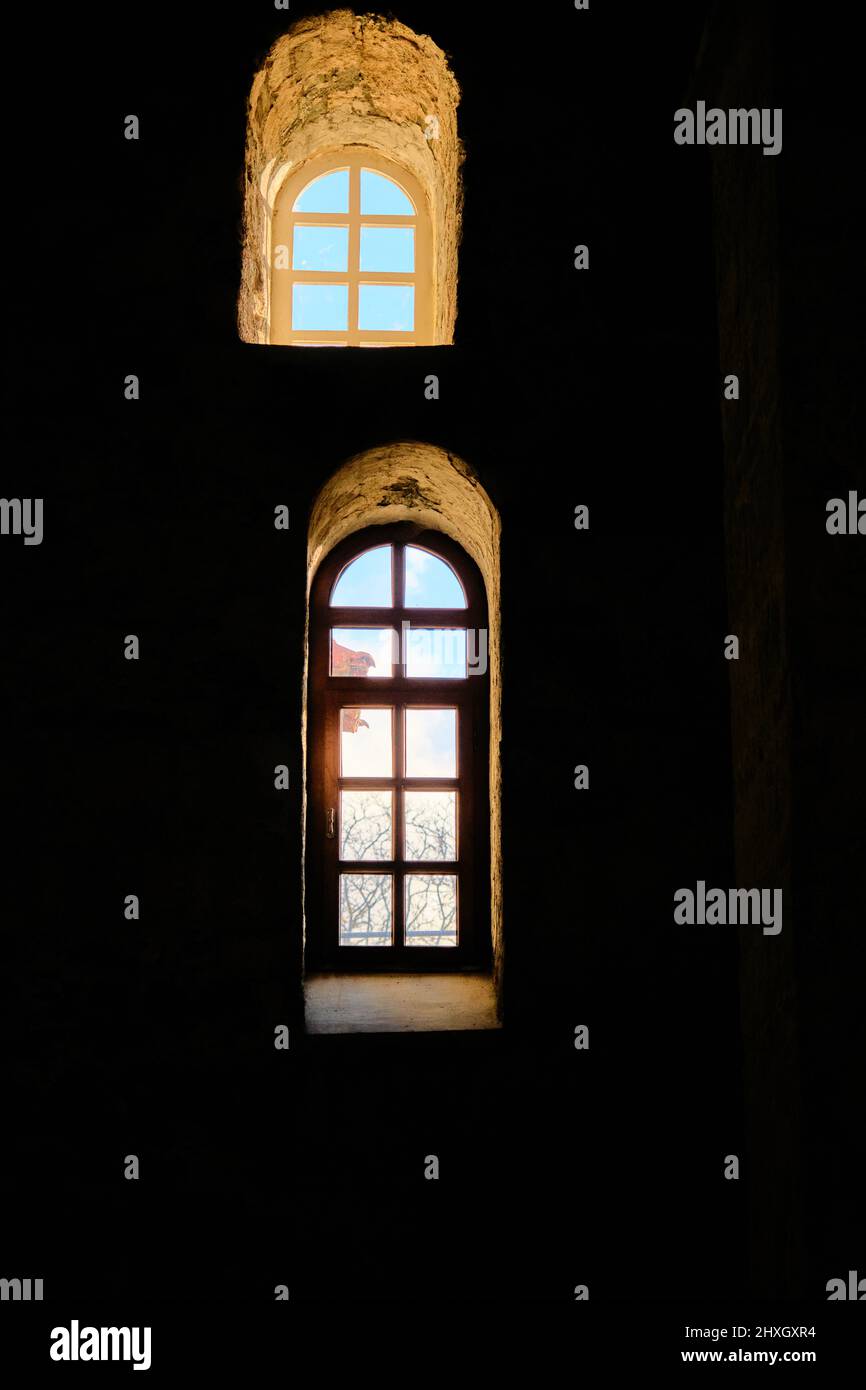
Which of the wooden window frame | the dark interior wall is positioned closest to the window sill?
the dark interior wall

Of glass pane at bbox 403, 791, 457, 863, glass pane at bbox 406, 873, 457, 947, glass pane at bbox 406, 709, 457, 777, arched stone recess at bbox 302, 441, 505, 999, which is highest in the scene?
arched stone recess at bbox 302, 441, 505, 999

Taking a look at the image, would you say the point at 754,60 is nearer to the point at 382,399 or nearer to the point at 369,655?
the point at 382,399

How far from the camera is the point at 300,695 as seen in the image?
3.75 meters

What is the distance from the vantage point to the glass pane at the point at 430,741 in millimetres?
4883

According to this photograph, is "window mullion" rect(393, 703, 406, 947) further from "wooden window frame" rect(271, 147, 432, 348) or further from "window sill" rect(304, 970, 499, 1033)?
"wooden window frame" rect(271, 147, 432, 348)

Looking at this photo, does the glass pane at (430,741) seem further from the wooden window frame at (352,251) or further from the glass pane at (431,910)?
the wooden window frame at (352,251)

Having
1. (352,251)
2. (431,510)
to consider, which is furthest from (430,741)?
(352,251)

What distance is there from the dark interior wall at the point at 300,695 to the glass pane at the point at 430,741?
1218mm

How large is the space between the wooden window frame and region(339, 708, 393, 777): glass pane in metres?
1.94

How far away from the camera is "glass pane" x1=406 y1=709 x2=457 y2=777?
192 inches

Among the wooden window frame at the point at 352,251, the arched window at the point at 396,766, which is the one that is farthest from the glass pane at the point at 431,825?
the wooden window frame at the point at 352,251

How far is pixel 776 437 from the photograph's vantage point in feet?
9.31

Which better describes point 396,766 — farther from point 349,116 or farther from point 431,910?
point 349,116
